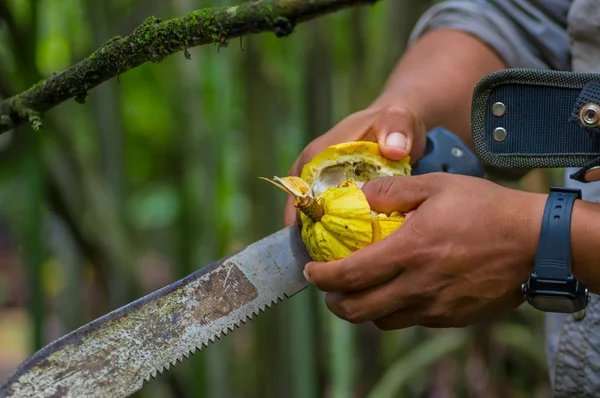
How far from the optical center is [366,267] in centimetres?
73

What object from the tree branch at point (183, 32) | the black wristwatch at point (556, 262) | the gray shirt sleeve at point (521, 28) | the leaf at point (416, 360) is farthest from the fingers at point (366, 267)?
the leaf at point (416, 360)

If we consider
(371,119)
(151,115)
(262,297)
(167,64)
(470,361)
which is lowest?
(470,361)

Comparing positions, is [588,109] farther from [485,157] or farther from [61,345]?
[61,345]

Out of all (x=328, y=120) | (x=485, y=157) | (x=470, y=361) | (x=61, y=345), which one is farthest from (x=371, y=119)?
(x=470, y=361)

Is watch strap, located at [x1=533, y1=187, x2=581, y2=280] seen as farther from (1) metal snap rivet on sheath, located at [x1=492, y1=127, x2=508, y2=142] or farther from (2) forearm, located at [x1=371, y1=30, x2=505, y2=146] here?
(2) forearm, located at [x1=371, y1=30, x2=505, y2=146]

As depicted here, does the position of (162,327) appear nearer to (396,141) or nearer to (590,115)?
(396,141)

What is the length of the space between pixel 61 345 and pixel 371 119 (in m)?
0.41

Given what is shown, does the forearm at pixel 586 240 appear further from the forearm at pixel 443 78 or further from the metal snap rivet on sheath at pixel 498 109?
the forearm at pixel 443 78

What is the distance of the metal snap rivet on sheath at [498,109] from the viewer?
2.51 feet

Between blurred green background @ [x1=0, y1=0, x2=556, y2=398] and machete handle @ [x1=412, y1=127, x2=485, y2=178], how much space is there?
1.74 ft

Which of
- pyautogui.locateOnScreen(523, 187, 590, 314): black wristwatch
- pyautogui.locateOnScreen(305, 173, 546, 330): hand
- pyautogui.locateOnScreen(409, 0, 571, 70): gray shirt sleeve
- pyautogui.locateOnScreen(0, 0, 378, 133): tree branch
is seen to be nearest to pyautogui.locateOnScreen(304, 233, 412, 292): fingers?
pyautogui.locateOnScreen(305, 173, 546, 330): hand

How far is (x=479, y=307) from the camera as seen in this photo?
0.76 meters

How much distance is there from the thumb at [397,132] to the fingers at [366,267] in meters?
0.13

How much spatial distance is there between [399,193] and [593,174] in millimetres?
177
